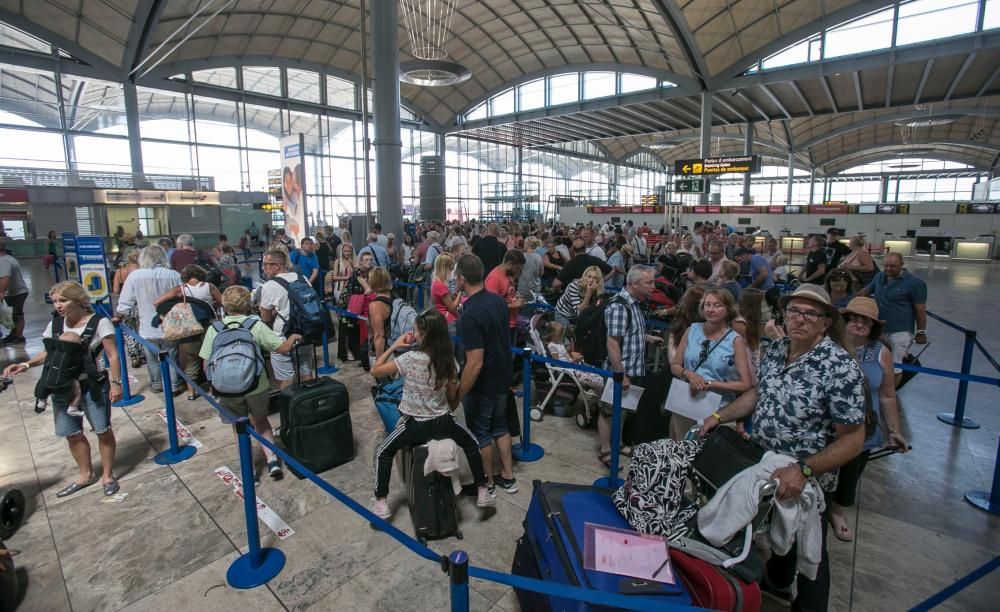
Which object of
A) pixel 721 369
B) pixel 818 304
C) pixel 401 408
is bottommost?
pixel 401 408

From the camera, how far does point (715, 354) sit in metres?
3.29

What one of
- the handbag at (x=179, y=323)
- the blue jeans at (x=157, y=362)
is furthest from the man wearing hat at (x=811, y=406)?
the blue jeans at (x=157, y=362)

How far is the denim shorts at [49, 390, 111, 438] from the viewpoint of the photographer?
3.62 m

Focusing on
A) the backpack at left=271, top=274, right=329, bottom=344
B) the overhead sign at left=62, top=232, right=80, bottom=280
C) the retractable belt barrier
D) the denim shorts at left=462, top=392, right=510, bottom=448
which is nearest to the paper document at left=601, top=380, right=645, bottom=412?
the retractable belt barrier

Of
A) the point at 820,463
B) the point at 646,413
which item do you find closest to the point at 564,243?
the point at 646,413

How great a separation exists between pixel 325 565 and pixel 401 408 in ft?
3.56

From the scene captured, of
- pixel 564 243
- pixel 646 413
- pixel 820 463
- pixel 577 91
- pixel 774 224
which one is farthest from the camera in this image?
pixel 577 91

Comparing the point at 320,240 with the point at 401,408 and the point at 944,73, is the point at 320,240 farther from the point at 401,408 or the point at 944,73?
the point at 944,73

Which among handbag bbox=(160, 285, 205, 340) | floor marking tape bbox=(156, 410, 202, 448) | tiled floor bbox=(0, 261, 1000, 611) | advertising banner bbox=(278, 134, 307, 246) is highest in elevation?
advertising banner bbox=(278, 134, 307, 246)

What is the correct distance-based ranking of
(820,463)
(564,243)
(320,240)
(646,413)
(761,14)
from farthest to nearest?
1. (761,14)
2. (320,240)
3. (564,243)
4. (646,413)
5. (820,463)

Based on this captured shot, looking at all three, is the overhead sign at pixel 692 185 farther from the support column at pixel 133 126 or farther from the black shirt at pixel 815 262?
the support column at pixel 133 126

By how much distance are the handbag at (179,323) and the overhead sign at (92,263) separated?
3374 millimetres

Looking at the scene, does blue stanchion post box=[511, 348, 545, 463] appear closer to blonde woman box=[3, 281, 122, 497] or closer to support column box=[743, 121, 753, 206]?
blonde woman box=[3, 281, 122, 497]

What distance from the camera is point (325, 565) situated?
3.07 meters
